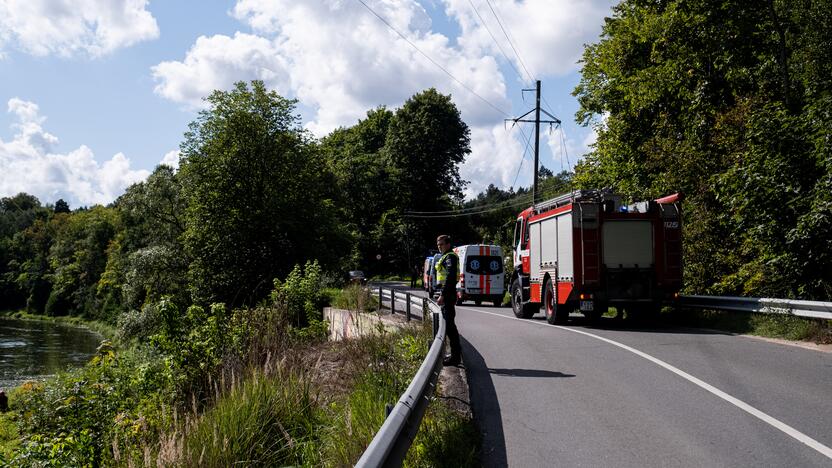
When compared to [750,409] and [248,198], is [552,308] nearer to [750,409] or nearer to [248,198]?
[750,409]

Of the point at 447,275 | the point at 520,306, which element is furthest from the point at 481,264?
the point at 447,275

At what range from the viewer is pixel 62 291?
82938 millimetres

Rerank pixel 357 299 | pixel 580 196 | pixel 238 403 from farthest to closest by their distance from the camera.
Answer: pixel 580 196
pixel 357 299
pixel 238 403

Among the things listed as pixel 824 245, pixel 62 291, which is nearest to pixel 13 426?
pixel 824 245

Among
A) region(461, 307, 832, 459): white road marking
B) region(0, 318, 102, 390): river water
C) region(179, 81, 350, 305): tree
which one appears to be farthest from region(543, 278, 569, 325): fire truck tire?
region(179, 81, 350, 305): tree

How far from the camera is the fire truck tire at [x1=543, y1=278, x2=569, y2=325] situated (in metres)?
16.5

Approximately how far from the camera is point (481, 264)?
2883cm

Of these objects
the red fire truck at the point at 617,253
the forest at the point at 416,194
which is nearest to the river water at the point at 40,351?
the forest at the point at 416,194

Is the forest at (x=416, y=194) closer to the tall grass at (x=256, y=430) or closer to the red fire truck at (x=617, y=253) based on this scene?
the tall grass at (x=256, y=430)

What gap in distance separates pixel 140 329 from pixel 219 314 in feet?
101

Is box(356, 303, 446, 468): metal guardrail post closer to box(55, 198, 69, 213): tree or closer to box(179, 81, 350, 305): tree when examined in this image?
box(179, 81, 350, 305): tree

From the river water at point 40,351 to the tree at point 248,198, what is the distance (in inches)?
339

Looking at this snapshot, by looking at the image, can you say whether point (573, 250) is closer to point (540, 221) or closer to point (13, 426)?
point (540, 221)

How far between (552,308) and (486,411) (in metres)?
10.1
